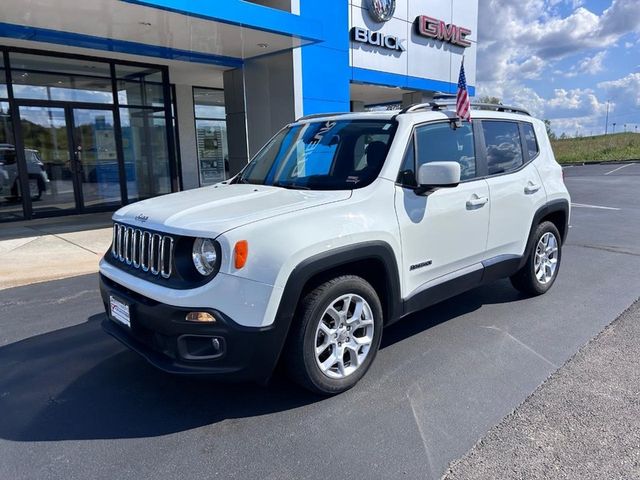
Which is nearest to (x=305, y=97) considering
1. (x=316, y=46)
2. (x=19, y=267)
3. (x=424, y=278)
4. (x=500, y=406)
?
(x=316, y=46)

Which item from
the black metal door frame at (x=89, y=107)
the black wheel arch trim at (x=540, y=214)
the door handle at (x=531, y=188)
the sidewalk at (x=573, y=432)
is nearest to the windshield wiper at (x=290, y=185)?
the sidewalk at (x=573, y=432)

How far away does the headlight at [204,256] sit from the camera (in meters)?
2.80

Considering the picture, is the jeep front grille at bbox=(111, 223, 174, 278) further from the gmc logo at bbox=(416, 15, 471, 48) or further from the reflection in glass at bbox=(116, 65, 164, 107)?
the gmc logo at bbox=(416, 15, 471, 48)

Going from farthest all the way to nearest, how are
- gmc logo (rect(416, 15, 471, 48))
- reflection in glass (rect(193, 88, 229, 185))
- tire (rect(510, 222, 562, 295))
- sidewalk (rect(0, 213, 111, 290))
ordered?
gmc logo (rect(416, 15, 471, 48)) < reflection in glass (rect(193, 88, 229, 185)) < sidewalk (rect(0, 213, 111, 290)) < tire (rect(510, 222, 562, 295))

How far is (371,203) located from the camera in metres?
3.35

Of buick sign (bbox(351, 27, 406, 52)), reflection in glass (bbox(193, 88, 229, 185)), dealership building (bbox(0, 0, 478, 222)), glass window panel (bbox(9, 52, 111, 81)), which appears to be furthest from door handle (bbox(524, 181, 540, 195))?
reflection in glass (bbox(193, 88, 229, 185))

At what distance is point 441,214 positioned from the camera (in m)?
3.80

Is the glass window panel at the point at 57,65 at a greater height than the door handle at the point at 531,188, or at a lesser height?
greater

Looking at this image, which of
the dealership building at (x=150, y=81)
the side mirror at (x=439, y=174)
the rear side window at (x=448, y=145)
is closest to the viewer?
the side mirror at (x=439, y=174)

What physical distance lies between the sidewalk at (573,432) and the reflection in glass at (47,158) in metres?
11.0

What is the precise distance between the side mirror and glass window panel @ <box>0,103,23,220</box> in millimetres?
10081

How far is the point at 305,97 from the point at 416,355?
31.4 feet

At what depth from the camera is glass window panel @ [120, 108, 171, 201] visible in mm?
12227

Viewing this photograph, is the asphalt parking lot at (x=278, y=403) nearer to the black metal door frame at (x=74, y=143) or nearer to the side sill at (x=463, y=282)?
the side sill at (x=463, y=282)
